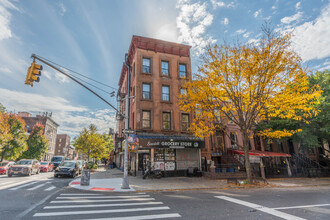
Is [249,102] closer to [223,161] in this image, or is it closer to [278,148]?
[223,161]

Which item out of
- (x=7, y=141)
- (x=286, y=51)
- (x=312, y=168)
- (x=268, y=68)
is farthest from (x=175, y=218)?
(x=7, y=141)

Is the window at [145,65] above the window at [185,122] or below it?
above

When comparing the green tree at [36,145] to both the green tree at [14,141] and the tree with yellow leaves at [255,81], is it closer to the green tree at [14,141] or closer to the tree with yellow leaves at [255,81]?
the green tree at [14,141]

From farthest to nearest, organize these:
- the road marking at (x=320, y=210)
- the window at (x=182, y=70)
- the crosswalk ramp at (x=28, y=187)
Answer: the window at (x=182, y=70), the crosswalk ramp at (x=28, y=187), the road marking at (x=320, y=210)

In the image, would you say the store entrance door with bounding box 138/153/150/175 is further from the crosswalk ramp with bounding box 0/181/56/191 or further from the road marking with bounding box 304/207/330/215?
the road marking with bounding box 304/207/330/215

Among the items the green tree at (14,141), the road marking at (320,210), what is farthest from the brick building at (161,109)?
the green tree at (14,141)

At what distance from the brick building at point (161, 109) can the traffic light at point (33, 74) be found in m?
10.3

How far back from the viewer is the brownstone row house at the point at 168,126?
738 inches

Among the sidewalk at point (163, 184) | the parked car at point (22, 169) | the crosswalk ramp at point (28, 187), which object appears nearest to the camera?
the crosswalk ramp at point (28, 187)

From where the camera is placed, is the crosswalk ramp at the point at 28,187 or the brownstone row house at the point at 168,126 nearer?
the crosswalk ramp at the point at 28,187

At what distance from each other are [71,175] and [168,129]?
419 inches

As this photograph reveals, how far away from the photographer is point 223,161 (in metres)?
21.5

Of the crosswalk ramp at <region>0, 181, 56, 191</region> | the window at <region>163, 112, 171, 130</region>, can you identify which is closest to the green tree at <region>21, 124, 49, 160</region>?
the crosswalk ramp at <region>0, 181, 56, 191</region>

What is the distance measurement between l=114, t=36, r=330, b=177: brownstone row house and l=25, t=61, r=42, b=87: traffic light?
953 centimetres
